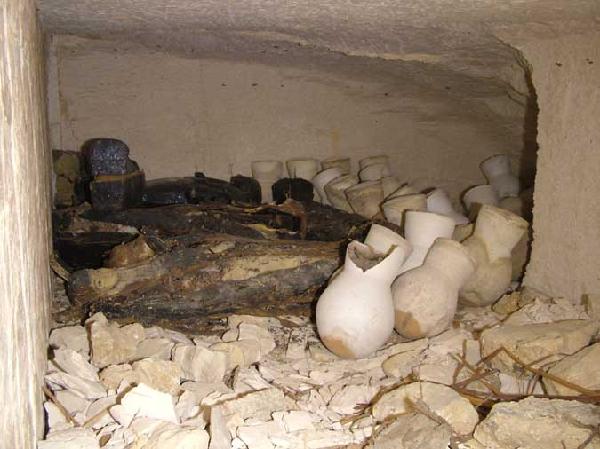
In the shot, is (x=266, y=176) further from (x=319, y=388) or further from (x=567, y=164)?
(x=319, y=388)

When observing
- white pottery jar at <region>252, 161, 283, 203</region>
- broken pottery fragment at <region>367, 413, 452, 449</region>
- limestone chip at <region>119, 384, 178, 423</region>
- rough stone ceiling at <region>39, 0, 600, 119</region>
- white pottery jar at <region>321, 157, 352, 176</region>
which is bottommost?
broken pottery fragment at <region>367, 413, 452, 449</region>

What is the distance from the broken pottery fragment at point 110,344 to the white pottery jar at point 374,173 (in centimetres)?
209

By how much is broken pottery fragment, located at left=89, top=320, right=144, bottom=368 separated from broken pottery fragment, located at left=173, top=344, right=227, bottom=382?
0.67 ft

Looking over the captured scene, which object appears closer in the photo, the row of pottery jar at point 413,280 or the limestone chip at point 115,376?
the limestone chip at point 115,376

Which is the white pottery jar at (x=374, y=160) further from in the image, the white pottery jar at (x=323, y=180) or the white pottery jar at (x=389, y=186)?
the white pottery jar at (x=389, y=186)

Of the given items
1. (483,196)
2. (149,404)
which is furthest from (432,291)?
(483,196)

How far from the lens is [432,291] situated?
2.58 metres

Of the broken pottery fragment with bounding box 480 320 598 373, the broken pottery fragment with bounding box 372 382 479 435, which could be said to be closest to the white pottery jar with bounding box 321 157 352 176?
the broken pottery fragment with bounding box 480 320 598 373

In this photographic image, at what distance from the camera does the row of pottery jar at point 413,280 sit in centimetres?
240

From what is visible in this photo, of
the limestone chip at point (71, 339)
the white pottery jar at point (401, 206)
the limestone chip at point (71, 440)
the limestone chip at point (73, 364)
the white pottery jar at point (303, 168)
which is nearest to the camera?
the limestone chip at point (71, 440)

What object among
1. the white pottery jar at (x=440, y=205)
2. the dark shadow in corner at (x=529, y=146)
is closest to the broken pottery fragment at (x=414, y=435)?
the white pottery jar at (x=440, y=205)

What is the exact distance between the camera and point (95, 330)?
7.41 feet

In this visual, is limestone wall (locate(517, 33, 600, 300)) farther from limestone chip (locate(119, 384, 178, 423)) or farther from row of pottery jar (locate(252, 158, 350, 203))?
limestone chip (locate(119, 384, 178, 423))

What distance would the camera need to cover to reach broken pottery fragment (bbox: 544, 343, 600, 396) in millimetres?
2092
